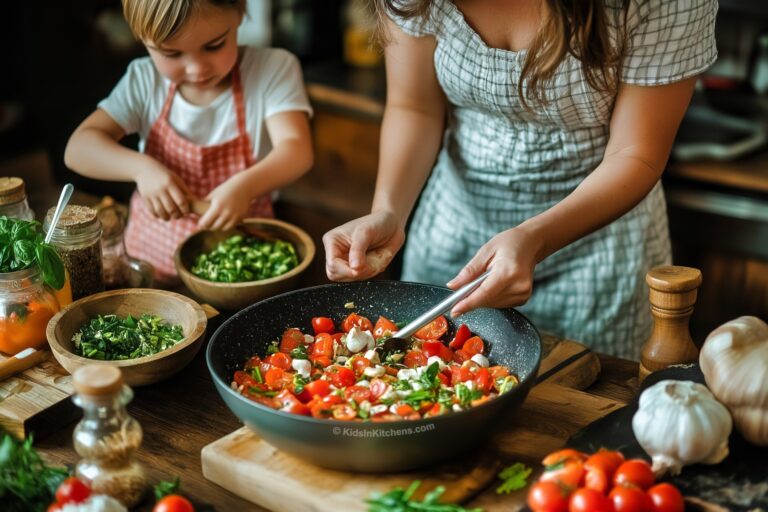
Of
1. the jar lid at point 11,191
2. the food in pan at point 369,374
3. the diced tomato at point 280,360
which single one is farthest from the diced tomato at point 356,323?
the jar lid at point 11,191

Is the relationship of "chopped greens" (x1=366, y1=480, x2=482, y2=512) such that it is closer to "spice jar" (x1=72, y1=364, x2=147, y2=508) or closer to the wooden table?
the wooden table

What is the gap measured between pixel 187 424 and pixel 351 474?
12.0 inches

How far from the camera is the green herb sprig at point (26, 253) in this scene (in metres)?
1.45

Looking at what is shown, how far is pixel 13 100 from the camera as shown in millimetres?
3949

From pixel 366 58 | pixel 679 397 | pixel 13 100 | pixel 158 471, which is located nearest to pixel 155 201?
pixel 158 471

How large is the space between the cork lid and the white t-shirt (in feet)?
3.54

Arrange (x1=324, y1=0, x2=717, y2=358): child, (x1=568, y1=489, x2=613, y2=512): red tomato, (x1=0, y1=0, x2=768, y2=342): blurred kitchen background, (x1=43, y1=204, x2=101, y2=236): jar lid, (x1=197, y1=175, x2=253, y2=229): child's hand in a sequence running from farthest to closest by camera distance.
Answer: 1. (x1=0, y1=0, x2=768, y2=342): blurred kitchen background
2. (x1=197, y1=175, x2=253, y2=229): child's hand
3. (x1=43, y1=204, x2=101, y2=236): jar lid
4. (x1=324, y1=0, x2=717, y2=358): child
5. (x1=568, y1=489, x2=613, y2=512): red tomato

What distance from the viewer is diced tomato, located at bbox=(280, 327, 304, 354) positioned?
1.47 m

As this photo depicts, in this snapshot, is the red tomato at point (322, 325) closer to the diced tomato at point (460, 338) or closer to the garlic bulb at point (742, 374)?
the diced tomato at point (460, 338)

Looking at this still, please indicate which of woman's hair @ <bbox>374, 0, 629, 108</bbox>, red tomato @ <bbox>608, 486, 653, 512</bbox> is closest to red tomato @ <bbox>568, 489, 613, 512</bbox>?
red tomato @ <bbox>608, 486, 653, 512</bbox>

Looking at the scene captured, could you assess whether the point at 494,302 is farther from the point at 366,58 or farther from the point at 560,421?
the point at 366,58

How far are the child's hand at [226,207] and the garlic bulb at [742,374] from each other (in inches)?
38.0

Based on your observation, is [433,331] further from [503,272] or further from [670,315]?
[670,315]

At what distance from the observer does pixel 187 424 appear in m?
1.38
